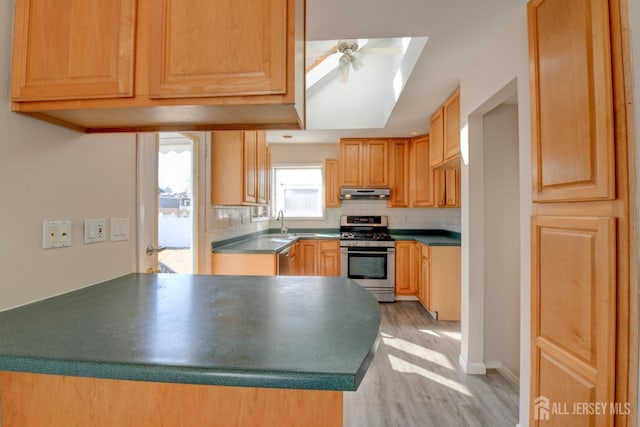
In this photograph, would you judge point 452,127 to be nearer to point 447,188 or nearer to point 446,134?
point 446,134

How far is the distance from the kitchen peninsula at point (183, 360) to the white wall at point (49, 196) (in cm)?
13

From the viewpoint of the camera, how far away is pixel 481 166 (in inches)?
89.5

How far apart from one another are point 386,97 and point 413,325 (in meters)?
2.74

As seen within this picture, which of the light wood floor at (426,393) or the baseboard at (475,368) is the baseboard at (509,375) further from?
the baseboard at (475,368)

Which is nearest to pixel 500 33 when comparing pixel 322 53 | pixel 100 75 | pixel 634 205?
pixel 634 205

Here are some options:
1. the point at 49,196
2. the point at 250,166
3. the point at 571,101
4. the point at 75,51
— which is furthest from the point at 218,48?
the point at 250,166

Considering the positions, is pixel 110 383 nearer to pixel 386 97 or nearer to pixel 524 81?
pixel 524 81

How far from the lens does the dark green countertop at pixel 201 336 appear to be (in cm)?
64

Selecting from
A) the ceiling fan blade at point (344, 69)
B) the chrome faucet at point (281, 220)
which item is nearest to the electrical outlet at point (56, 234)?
the ceiling fan blade at point (344, 69)

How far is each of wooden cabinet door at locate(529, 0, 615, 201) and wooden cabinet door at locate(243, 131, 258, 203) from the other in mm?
2196

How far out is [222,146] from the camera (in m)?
2.73

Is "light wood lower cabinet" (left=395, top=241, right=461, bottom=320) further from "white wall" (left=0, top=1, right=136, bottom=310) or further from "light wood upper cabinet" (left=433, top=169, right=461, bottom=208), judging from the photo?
"white wall" (left=0, top=1, right=136, bottom=310)

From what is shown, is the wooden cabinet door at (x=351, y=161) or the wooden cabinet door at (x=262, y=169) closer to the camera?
the wooden cabinet door at (x=262, y=169)

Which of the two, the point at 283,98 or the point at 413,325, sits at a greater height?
the point at 283,98
